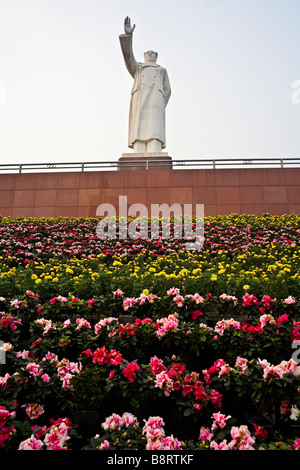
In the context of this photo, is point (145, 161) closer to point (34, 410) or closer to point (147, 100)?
point (147, 100)

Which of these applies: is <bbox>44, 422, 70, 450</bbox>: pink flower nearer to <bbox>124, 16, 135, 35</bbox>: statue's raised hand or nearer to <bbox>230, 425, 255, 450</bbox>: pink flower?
<bbox>230, 425, 255, 450</bbox>: pink flower

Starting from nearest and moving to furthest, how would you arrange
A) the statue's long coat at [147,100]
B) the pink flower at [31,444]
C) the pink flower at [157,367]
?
the pink flower at [31,444] < the pink flower at [157,367] < the statue's long coat at [147,100]

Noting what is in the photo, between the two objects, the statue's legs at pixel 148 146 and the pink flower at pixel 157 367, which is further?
the statue's legs at pixel 148 146

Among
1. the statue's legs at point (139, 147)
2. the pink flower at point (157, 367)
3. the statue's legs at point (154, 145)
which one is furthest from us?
the statue's legs at point (139, 147)

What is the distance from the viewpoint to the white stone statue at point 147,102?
14430 mm

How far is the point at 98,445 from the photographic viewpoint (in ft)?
7.47

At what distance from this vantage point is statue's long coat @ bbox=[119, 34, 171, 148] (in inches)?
571

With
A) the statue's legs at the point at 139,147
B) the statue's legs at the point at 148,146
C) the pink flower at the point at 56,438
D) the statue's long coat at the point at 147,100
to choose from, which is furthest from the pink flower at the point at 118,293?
the statue's long coat at the point at 147,100

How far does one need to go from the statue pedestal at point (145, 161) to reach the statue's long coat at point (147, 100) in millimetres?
888

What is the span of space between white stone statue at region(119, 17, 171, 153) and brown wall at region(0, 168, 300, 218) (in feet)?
7.27

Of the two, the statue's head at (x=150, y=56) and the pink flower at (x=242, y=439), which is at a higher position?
the statue's head at (x=150, y=56)

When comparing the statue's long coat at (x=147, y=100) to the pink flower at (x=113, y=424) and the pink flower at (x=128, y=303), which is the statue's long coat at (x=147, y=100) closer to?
the pink flower at (x=128, y=303)

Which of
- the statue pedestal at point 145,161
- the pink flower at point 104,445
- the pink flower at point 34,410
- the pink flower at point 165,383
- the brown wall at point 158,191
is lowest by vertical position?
the pink flower at point 104,445

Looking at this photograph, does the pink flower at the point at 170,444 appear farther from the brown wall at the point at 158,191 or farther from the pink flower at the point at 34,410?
the brown wall at the point at 158,191
